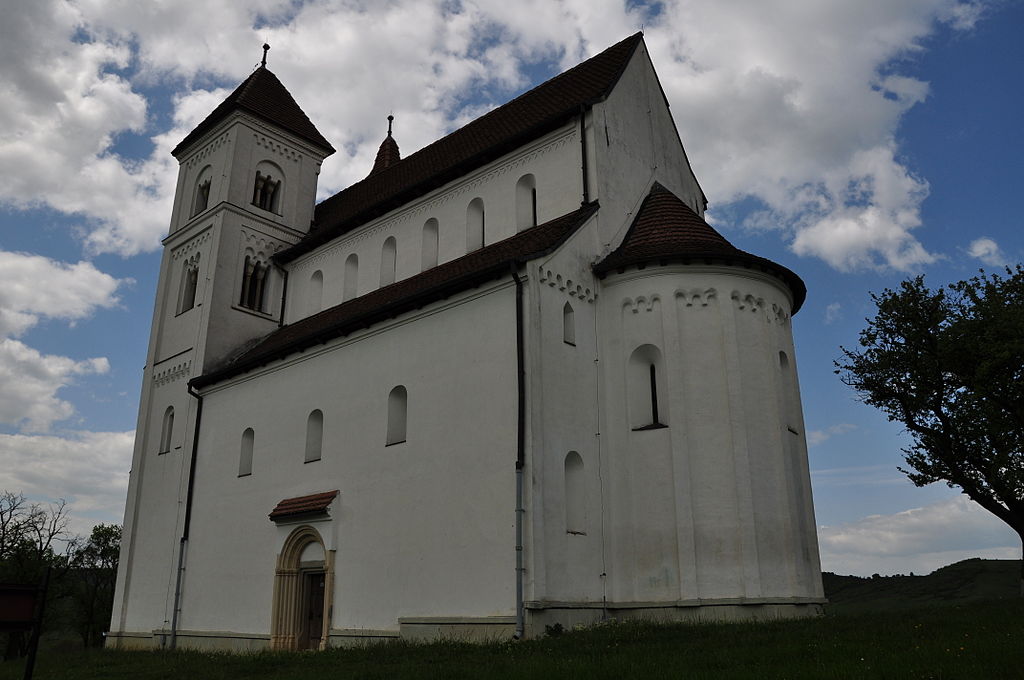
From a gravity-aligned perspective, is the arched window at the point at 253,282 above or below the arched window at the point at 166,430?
above

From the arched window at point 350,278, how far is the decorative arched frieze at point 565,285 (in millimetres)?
9596

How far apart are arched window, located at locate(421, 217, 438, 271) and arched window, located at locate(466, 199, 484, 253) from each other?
1402 millimetres

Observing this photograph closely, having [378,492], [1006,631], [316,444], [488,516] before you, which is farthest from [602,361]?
[1006,631]

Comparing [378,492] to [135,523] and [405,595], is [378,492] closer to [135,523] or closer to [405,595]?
[405,595]

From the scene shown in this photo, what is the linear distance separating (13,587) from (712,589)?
1201cm

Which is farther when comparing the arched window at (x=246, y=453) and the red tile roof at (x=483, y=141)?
the arched window at (x=246, y=453)

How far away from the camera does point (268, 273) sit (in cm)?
2911

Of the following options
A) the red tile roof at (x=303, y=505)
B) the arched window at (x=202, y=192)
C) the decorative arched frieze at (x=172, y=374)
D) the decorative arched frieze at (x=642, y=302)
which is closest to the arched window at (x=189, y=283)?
the arched window at (x=202, y=192)

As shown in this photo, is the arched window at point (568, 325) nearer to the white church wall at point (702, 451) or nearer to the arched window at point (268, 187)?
the white church wall at point (702, 451)

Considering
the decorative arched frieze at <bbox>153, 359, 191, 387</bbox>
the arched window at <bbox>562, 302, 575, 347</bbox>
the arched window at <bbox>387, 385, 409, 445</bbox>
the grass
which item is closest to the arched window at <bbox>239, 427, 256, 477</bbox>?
the decorative arched frieze at <bbox>153, 359, 191, 387</bbox>

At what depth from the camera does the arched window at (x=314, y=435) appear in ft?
69.7

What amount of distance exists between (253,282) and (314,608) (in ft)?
42.1

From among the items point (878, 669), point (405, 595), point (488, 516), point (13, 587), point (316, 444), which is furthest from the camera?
point (316, 444)

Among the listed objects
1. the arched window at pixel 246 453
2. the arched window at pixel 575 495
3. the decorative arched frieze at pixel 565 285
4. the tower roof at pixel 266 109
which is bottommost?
the arched window at pixel 575 495
